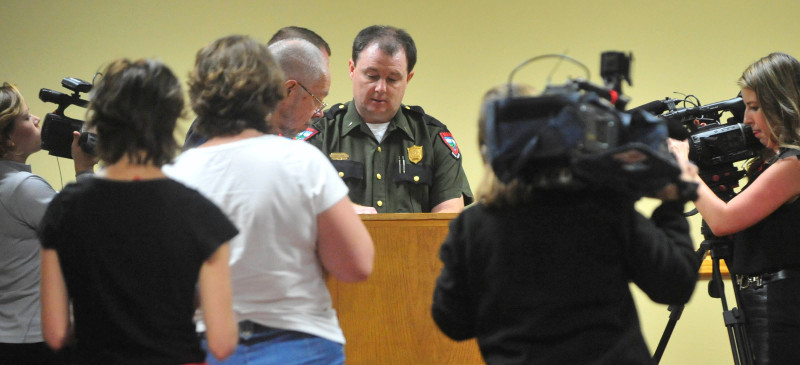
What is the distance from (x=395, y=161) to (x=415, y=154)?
0.07 metres

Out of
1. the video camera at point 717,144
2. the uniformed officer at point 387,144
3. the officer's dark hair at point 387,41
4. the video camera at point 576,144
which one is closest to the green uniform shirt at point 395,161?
the uniformed officer at point 387,144

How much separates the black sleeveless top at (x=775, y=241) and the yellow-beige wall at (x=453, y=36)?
1957mm

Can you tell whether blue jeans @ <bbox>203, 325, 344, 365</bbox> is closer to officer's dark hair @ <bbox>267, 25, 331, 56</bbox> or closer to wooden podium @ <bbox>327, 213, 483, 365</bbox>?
wooden podium @ <bbox>327, 213, 483, 365</bbox>

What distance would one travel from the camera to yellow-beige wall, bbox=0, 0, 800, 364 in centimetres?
425

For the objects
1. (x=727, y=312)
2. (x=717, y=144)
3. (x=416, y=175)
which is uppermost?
(x=717, y=144)

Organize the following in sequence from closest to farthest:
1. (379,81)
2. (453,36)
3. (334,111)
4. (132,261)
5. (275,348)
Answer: (132,261) < (275,348) < (379,81) < (334,111) < (453,36)

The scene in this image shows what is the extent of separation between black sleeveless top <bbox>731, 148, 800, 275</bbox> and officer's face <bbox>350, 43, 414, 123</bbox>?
3.98ft

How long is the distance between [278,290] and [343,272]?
131 millimetres

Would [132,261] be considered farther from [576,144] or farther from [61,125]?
[61,125]

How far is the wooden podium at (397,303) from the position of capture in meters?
2.15

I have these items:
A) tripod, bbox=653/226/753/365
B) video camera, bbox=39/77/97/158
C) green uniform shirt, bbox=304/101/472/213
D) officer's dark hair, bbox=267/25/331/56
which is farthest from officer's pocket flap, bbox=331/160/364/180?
tripod, bbox=653/226/753/365

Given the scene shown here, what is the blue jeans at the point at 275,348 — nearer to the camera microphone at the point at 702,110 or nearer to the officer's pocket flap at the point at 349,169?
the officer's pocket flap at the point at 349,169

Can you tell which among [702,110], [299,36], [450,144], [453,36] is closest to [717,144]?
[702,110]

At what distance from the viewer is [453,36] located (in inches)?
169
